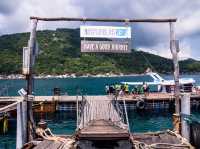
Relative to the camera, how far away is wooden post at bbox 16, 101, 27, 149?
16.5 meters

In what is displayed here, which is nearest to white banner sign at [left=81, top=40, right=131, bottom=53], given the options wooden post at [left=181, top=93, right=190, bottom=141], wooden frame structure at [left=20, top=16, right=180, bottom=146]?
wooden frame structure at [left=20, top=16, right=180, bottom=146]

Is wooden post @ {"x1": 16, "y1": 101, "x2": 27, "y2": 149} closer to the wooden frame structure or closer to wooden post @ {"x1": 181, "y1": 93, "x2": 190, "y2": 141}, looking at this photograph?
the wooden frame structure

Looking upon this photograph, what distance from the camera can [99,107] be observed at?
65.7 ft

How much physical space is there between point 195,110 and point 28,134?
42764 millimetres

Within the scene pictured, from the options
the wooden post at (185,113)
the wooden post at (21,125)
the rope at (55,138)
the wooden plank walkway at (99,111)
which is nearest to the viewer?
the rope at (55,138)

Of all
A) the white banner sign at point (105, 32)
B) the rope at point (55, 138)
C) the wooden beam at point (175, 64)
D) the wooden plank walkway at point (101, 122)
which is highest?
the white banner sign at point (105, 32)

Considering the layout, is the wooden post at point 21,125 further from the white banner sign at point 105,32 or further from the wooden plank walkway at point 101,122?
the white banner sign at point 105,32

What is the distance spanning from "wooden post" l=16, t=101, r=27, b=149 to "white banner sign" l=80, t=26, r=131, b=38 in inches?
152

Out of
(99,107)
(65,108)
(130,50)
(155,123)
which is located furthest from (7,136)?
(130,50)

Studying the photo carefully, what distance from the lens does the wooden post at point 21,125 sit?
16484 mm

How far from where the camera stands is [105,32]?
1812 centimetres

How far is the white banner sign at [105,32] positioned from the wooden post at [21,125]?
3.86m

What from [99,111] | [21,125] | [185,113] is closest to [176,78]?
[185,113]

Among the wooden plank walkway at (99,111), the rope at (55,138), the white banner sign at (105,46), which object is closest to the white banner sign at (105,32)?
the white banner sign at (105,46)
